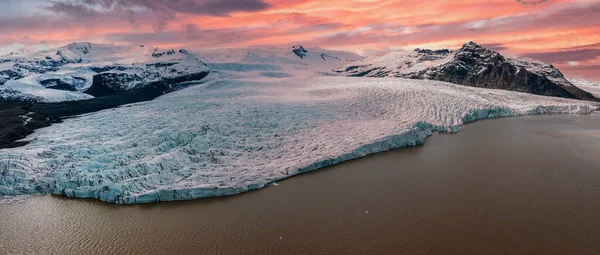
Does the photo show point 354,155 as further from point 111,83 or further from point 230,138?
point 111,83

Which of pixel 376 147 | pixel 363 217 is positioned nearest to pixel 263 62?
pixel 376 147

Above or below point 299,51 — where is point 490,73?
below

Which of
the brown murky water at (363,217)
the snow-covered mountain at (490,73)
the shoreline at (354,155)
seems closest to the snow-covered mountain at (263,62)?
the snow-covered mountain at (490,73)

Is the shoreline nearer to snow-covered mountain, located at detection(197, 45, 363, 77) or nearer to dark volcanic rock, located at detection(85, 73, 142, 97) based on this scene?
snow-covered mountain, located at detection(197, 45, 363, 77)

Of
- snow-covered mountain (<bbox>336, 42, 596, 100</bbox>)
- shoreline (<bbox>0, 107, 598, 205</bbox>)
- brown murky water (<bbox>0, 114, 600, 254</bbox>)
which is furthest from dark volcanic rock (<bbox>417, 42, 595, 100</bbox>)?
brown murky water (<bbox>0, 114, 600, 254</bbox>)

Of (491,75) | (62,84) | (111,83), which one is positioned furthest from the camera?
(62,84)

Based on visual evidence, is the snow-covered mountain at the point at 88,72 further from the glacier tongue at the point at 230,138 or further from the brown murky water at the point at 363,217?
the brown murky water at the point at 363,217

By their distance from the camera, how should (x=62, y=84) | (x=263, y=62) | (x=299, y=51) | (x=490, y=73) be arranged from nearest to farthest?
(x=490, y=73)
(x=62, y=84)
(x=263, y=62)
(x=299, y=51)
